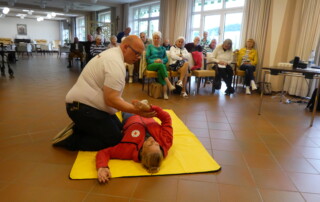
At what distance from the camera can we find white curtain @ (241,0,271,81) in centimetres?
516

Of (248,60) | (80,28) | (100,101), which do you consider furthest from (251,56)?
(80,28)

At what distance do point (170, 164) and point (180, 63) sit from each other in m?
3.05

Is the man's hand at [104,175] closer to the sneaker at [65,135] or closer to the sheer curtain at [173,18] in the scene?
the sneaker at [65,135]

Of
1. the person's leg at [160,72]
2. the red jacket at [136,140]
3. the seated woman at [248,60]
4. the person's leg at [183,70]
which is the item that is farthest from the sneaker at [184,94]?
the red jacket at [136,140]

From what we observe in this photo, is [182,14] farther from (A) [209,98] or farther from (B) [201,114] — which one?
(B) [201,114]

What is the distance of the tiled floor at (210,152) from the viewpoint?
1487 mm

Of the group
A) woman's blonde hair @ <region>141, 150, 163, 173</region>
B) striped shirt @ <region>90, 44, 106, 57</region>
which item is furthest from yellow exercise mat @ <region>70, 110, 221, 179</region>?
striped shirt @ <region>90, 44, 106, 57</region>

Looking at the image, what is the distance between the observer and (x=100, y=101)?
1824 millimetres

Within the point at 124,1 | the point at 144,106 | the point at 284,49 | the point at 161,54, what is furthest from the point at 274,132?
the point at 124,1

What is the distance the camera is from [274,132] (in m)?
2.70

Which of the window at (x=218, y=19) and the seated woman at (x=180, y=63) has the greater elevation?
the window at (x=218, y=19)

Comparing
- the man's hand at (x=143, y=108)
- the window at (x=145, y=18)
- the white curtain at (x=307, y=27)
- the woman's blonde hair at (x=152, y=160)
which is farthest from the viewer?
the window at (x=145, y=18)

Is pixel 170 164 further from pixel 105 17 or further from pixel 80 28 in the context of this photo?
pixel 80 28

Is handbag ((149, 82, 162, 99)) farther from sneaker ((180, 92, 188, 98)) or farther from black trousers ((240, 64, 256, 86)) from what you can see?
black trousers ((240, 64, 256, 86))
